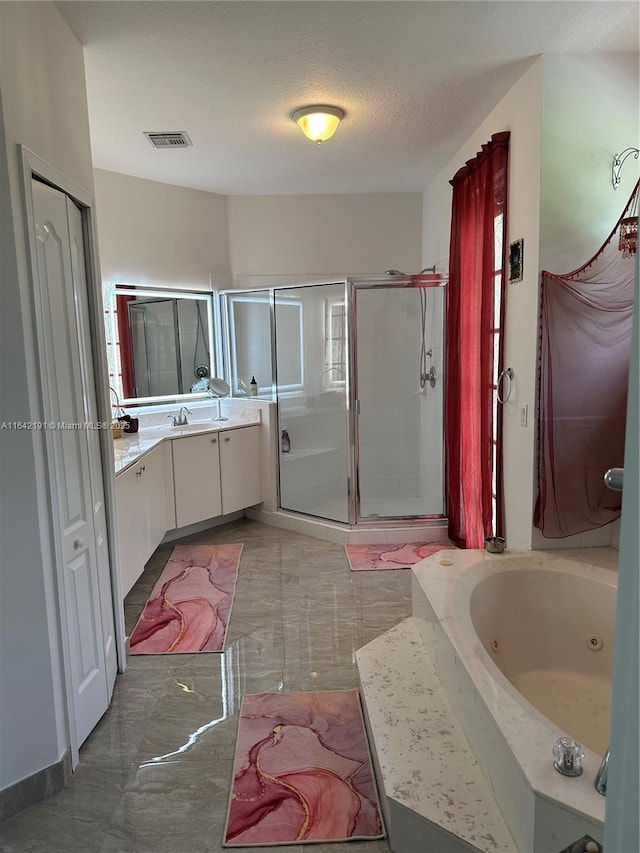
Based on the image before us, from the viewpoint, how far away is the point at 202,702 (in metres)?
2.35

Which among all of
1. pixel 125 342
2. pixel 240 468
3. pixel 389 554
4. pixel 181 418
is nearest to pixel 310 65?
pixel 125 342

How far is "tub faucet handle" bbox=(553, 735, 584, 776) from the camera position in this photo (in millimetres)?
1396

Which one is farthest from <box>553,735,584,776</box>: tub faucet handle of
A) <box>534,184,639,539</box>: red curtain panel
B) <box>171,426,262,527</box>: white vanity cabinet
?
<box>171,426,262,527</box>: white vanity cabinet

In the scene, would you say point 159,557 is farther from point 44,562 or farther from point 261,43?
point 261,43

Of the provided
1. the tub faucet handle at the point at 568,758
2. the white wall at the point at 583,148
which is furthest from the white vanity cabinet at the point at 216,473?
the tub faucet handle at the point at 568,758

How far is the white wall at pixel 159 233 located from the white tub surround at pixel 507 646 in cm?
304

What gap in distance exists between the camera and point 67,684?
192 cm

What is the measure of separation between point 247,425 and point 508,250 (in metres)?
2.38

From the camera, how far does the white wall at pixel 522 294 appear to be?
2.56m

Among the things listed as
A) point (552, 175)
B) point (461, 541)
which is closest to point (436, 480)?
point (461, 541)

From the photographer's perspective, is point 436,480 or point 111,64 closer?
point 111,64

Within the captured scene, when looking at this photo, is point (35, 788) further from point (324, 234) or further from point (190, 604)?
point (324, 234)

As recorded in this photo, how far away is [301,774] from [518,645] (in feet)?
3.62

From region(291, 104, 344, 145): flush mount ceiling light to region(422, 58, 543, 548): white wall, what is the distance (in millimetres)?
855
